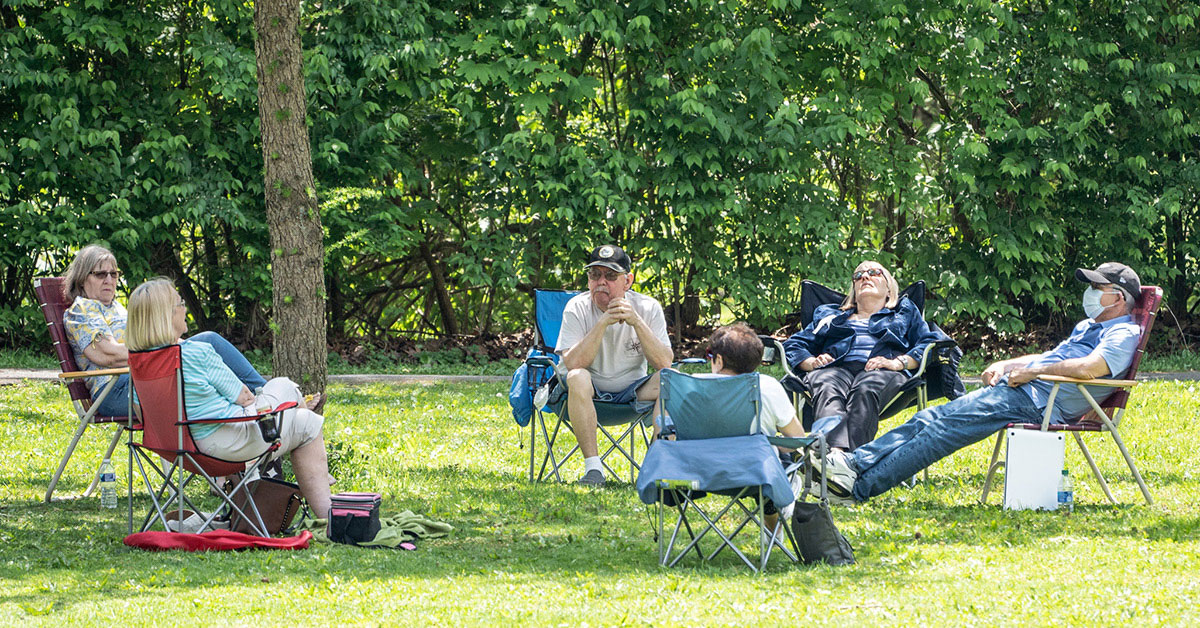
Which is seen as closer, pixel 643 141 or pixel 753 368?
pixel 753 368

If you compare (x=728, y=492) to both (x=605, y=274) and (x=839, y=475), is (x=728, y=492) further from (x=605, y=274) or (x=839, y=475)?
(x=605, y=274)

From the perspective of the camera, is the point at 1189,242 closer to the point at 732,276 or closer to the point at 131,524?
the point at 732,276

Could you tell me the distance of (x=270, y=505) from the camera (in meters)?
4.77

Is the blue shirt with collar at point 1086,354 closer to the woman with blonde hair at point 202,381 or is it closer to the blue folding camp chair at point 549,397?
the blue folding camp chair at point 549,397

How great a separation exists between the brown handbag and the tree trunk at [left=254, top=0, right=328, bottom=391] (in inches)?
42.5

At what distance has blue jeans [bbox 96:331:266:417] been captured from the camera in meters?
5.11

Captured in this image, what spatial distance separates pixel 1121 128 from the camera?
11.8 meters

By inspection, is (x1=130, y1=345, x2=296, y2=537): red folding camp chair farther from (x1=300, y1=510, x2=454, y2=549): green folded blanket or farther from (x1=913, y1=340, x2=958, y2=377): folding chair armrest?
(x1=913, y1=340, x2=958, y2=377): folding chair armrest

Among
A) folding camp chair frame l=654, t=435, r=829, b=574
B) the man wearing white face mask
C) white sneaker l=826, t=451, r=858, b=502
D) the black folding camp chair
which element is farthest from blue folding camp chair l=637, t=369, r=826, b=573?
the black folding camp chair

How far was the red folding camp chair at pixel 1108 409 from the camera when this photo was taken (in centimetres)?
527

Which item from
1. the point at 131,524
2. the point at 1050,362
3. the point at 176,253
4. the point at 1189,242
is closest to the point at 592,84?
the point at 176,253

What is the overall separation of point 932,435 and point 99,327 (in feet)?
11.3

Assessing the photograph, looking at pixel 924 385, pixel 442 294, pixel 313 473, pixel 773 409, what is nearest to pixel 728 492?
pixel 773 409

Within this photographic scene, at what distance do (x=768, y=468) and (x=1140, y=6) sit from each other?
8.87 m
